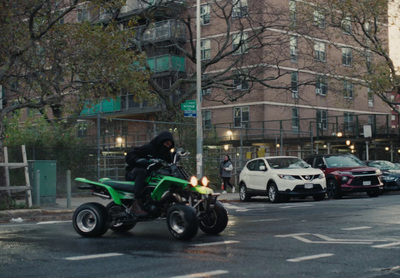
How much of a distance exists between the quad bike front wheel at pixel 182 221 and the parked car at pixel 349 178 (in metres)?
14.7

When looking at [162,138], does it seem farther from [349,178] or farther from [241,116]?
[241,116]

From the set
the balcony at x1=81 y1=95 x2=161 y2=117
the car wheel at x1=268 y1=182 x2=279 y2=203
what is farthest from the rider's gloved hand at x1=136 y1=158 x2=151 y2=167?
the balcony at x1=81 y1=95 x2=161 y2=117

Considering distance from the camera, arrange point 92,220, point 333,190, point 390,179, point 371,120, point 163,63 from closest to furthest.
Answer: point 92,220
point 333,190
point 390,179
point 371,120
point 163,63

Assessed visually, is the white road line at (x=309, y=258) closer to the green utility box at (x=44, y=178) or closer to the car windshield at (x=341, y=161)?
the green utility box at (x=44, y=178)

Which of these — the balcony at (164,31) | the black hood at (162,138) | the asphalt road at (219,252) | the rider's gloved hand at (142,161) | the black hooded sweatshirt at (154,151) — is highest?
the balcony at (164,31)

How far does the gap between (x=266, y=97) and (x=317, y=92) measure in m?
6.06

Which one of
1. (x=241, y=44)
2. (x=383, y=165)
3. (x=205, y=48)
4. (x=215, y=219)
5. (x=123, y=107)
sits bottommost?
(x=215, y=219)

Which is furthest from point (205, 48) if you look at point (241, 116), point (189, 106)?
point (189, 106)

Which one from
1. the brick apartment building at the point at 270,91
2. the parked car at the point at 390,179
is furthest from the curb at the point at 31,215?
the brick apartment building at the point at 270,91

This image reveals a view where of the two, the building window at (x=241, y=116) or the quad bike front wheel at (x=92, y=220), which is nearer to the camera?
the quad bike front wheel at (x=92, y=220)

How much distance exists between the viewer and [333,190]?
2392 cm

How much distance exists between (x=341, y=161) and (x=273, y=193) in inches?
171

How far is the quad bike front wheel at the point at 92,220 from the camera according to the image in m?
10.7

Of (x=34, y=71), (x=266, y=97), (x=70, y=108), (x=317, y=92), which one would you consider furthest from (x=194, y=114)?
(x=317, y=92)
